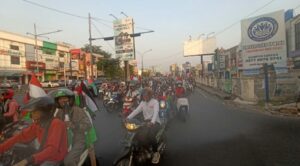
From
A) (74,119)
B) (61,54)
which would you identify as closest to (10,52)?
(61,54)

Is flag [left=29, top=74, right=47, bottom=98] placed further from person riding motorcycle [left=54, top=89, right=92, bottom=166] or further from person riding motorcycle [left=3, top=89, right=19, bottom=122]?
person riding motorcycle [left=3, top=89, right=19, bottom=122]

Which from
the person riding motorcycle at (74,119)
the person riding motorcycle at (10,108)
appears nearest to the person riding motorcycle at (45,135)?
the person riding motorcycle at (74,119)

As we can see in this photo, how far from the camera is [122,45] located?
117ft

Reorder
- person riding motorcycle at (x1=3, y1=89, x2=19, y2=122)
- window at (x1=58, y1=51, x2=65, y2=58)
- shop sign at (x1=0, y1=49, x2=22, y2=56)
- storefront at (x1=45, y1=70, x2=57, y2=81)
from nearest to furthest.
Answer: person riding motorcycle at (x1=3, y1=89, x2=19, y2=122)
shop sign at (x1=0, y1=49, x2=22, y2=56)
storefront at (x1=45, y1=70, x2=57, y2=81)
window at (x1=58, y1=51, x2=65, y2=58)

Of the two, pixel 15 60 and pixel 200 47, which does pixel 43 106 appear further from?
pixel 200 47

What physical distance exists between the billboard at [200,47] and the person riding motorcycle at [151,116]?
262 feet

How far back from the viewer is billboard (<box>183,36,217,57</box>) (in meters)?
86.6

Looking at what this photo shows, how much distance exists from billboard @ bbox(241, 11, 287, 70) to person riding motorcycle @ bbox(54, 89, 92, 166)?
19.4 meters

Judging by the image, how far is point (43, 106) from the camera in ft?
12.2

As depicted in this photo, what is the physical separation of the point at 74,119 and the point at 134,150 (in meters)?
1.37

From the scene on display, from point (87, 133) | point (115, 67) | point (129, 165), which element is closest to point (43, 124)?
point (87, 133)

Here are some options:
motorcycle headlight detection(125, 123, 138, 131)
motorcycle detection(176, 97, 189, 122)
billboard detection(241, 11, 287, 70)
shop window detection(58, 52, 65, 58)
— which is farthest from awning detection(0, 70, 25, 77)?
motorcycle headlight detection(125, 123, 138, 131)

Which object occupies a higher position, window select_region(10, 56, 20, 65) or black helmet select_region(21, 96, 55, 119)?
window select_region(10, 56, 20, 65)

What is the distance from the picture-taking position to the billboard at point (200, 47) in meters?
86.6
